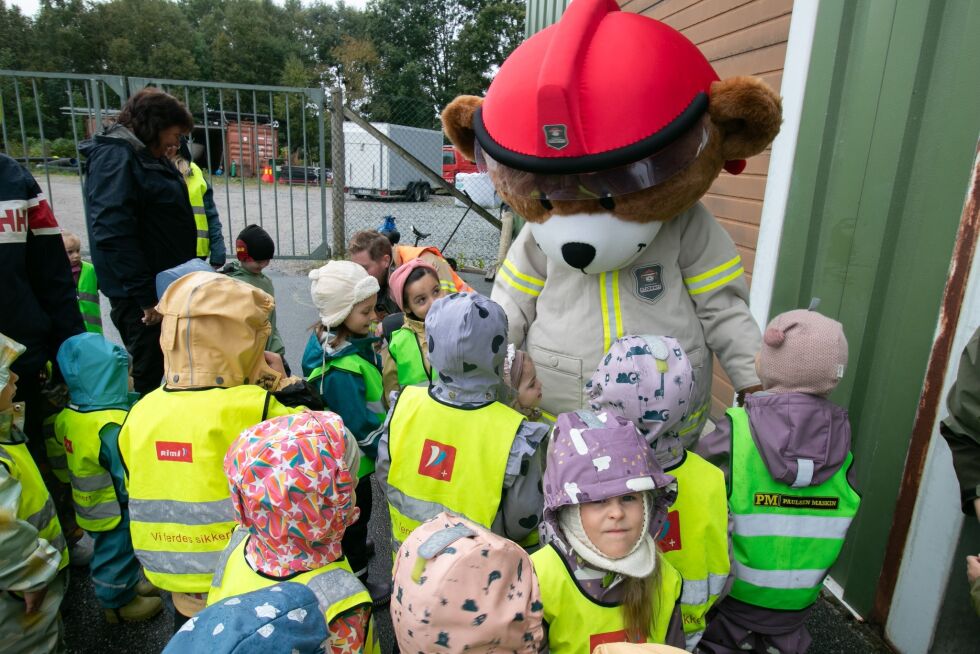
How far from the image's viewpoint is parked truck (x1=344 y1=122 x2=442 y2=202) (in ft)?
58.7

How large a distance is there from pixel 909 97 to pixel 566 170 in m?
1.36

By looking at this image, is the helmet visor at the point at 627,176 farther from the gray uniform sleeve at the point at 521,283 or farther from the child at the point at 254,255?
the child at the point at 254,255

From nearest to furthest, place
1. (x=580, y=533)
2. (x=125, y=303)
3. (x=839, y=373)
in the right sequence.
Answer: (x=580, y=533)
(x=839, y=373)
(x=125, y=303)

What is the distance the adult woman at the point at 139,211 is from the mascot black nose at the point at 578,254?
6.51 feet

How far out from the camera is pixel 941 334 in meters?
2.18

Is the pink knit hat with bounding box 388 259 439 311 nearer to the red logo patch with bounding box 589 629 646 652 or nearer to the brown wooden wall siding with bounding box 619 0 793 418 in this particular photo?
the brown wooden wall siding with bounding box 619 0 793 418

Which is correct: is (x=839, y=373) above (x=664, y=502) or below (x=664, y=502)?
above

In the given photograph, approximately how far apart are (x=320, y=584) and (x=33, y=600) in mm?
1018

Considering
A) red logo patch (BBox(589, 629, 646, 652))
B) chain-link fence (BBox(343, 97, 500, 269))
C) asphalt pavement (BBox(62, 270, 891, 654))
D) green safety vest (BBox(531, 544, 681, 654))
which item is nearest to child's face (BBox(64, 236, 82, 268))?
asphalt pavement (BBox(62, 270, 891, 654))

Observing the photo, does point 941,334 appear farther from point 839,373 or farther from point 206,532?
point 206,532

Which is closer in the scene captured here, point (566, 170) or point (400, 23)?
point (566, 170)

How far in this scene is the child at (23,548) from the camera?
1.77 m

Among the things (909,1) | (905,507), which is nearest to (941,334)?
(905,507)

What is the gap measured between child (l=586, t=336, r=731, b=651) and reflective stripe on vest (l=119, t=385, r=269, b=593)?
1.11m
